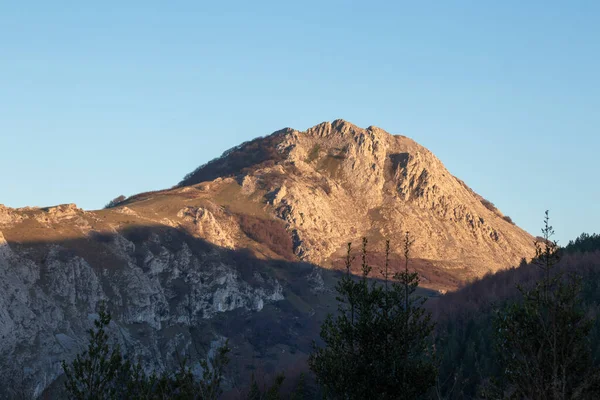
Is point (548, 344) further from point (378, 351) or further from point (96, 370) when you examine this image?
point (96, 370)

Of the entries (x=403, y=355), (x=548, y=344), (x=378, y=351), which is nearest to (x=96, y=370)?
(x=378, y=351)

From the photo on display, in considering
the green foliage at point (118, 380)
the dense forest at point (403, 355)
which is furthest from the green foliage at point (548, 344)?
the green foliage at point (118, 380)

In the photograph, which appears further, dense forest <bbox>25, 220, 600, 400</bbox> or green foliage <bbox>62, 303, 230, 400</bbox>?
green foliage <bbox>62, 303, 230, 400</bbox>

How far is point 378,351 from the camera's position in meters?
40.8

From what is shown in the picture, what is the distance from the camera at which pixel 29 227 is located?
616ft

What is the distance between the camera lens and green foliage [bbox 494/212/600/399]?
96.4ft

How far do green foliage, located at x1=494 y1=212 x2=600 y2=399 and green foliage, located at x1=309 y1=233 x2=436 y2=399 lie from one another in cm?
875

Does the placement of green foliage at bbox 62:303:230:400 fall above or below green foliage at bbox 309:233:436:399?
below

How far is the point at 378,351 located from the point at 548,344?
12.2m

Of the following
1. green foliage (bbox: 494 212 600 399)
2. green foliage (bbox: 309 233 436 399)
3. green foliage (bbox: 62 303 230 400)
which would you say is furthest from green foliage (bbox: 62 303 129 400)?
green foliage (bbox: 494 212 600 399)

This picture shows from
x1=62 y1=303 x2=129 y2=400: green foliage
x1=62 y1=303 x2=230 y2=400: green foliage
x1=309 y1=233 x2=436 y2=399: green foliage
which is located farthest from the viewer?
x1=62 y1=303 x2=129 y2=400: green foliage

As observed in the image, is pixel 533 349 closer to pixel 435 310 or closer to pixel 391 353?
pixel 391 353

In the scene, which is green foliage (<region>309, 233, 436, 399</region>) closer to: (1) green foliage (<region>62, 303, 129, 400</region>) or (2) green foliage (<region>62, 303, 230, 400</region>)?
(2) green foliage (<region>62, 303, 230, 400</region>)

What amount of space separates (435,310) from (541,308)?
166144mm
